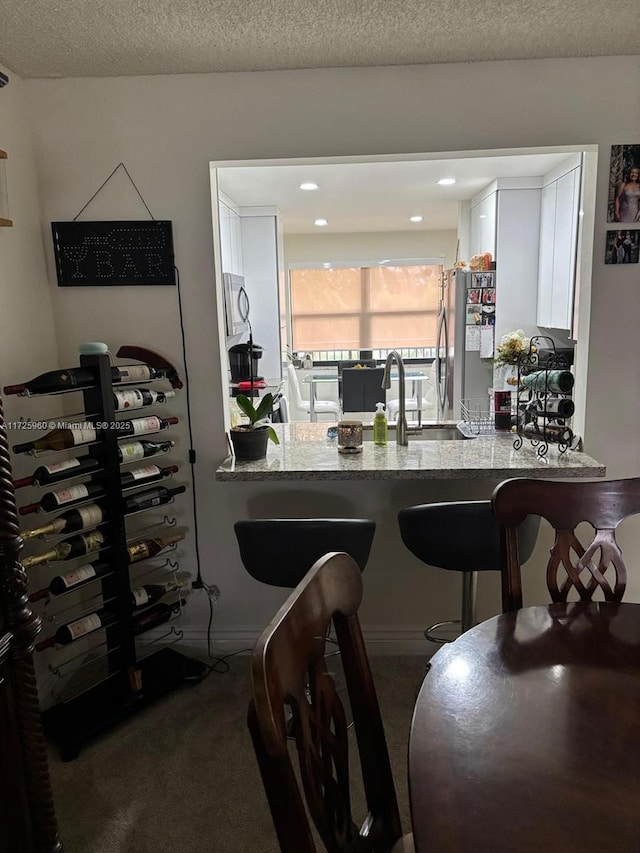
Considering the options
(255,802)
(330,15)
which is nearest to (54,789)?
(255,802)

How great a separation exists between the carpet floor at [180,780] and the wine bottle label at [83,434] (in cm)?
110

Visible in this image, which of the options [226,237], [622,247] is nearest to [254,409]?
[622,247]

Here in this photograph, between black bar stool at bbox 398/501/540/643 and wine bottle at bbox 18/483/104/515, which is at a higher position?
wine bottle at bbox 18/483/104/515

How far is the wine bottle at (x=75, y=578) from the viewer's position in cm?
209

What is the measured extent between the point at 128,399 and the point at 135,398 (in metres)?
0.03

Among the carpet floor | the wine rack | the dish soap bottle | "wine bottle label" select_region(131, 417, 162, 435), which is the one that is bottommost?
the carpet floor

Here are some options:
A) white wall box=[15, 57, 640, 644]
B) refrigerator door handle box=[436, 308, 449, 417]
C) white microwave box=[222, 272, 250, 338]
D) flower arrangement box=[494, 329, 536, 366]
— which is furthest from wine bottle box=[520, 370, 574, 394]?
refrigerator door handle box=[436, 308, 449, 417]

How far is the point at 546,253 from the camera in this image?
3.98 meters

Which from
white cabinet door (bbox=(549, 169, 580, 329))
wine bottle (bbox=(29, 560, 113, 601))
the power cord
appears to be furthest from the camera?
white cabinet door (bbox=(549, 169, 580, 329))

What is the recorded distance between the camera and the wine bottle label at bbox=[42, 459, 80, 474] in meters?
2.00

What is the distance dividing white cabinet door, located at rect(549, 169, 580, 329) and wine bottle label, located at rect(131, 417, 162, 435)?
2.35m

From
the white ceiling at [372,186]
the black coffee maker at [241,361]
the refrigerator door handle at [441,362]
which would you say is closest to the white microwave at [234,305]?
the black coffee maker at [241,361]

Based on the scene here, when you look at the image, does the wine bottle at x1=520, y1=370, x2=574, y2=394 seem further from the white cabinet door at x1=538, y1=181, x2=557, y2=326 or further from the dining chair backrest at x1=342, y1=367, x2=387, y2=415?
the dining chair backrest at x1=342, y1=367, x2=387, y2=415

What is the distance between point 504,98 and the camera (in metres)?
2.34
